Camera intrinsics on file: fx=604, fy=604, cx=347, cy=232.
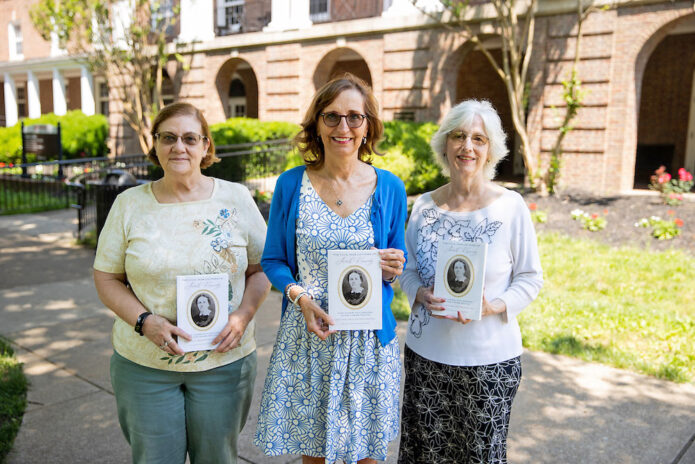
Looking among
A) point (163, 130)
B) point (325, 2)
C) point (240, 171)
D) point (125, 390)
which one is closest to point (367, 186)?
point (163, 130)

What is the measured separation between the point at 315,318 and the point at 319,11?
1775 centimetres

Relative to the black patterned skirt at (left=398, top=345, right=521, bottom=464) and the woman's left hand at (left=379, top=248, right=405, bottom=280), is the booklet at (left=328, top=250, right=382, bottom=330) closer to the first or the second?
the woman's left hand at (left=379, top=248, right=405, bottom=280)

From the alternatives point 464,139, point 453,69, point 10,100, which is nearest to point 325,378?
point 464,139

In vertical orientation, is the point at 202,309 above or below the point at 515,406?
above

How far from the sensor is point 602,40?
1187 cm

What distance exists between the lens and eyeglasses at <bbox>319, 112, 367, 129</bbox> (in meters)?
2.49

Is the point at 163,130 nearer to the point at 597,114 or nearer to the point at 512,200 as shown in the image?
the point at 512,200

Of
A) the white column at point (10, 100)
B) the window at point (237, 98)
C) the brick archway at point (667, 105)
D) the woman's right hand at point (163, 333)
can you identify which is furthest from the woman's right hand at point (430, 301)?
the white column at point (10, 100)

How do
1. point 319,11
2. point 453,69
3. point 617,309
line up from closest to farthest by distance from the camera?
point 617,309 < point 453,69 < point 319,11

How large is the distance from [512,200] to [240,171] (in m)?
11.9

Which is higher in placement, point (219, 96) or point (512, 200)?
point (219, 96)

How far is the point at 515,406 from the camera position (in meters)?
→ 4.31

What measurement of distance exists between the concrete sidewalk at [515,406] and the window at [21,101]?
28.8 meters

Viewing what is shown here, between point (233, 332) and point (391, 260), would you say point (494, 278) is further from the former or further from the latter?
point (233, 332)
